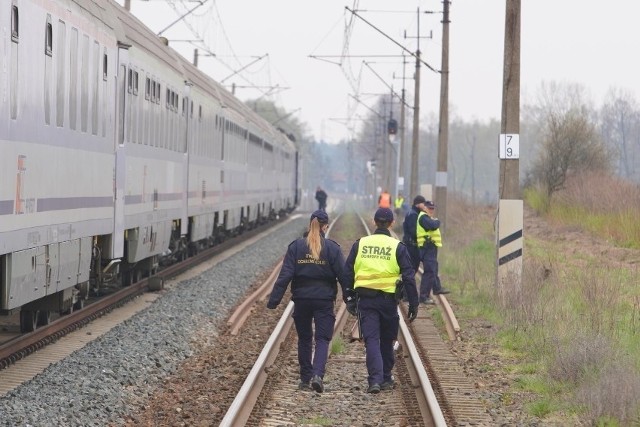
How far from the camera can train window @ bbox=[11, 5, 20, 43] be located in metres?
10.1

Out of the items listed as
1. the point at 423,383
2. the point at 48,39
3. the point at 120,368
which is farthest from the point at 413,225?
the point at 48,39

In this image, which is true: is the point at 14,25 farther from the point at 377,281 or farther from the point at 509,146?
the point at 509,146

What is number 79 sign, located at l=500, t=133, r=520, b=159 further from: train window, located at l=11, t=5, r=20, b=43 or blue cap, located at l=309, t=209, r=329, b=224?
train window, located at l=11, t=5, r=20, b=43

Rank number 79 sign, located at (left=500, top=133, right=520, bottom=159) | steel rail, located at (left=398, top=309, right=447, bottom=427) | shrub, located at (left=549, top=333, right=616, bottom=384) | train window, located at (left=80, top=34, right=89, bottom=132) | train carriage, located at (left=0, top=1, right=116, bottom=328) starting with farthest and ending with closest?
number 79 sign, located at (left=500, top=133, right=520, bottom=159), train window, located at (left=80, top=34, right=89, bottom=132), shrub, located at (left=549, top=333, right=616, bottom=384), train carriage, located at (left=0, top=1, right=116, bottom=328), steel rail, located at (left=398, top=309, right=447, bottom=427)

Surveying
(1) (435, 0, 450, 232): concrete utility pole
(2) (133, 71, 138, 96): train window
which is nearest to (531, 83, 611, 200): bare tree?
(1) (435, 0, 450, 232): concrete utility pole

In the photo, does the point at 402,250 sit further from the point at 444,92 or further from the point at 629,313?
the point at 444,92

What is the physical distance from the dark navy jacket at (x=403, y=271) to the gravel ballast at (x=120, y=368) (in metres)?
2.13

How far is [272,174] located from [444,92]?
1545cm

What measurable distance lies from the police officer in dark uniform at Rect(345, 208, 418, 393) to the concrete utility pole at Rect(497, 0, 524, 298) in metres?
7.57

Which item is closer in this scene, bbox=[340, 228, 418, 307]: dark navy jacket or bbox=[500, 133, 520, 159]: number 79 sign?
bbox=[340, 228, 418, 307]: dark navy jacket

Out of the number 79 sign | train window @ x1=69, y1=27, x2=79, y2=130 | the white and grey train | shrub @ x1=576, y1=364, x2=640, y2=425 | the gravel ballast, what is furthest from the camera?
the number 79 sign

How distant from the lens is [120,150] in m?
15.6

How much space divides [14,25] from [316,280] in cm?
359

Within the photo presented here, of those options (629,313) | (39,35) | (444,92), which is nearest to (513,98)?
(629,313)
